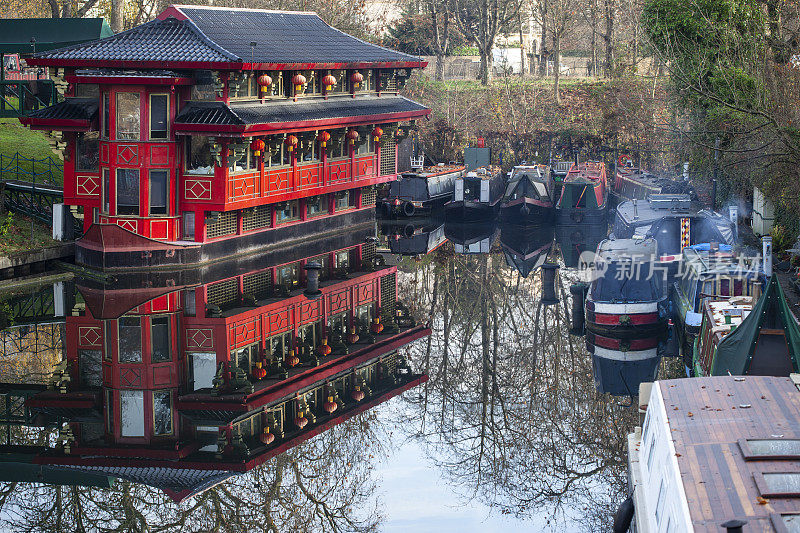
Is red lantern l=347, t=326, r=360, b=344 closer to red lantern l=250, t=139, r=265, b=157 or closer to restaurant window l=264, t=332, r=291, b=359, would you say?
restaurant window l=264, t=332, r=291, b=359

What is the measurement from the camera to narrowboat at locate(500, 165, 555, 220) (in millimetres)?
48094

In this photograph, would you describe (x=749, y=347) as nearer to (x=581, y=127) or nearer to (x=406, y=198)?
(x=406, y=198)

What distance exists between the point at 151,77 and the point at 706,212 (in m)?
18.0

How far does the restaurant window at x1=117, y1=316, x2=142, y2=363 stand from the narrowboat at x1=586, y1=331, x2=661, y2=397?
1034 centimetres

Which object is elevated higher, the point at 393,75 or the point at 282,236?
the point at 393,75

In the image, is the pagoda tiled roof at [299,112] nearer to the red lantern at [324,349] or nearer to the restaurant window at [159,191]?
the restaurant window at [159,191]

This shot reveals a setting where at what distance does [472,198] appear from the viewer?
49.6 meters

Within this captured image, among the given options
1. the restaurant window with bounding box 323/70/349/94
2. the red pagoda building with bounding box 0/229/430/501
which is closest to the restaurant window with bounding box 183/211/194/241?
the red pagoda building with bounding box 0/229/430/501

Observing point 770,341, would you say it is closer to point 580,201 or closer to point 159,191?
point 159,191

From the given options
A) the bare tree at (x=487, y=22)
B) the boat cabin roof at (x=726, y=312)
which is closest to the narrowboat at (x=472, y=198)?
the bare tree at (x=487, y=22)

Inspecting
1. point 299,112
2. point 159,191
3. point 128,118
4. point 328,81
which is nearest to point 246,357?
point 159,191

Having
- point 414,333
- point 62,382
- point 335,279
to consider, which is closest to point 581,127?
point 335,279

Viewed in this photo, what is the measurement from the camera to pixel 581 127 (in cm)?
6216

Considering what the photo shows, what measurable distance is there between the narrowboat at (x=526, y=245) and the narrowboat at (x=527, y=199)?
0.51 m
